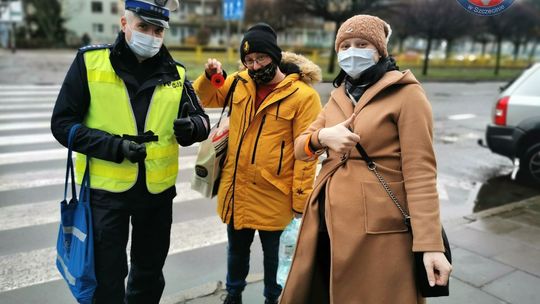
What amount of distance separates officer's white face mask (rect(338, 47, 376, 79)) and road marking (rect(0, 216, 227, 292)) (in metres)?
2.87

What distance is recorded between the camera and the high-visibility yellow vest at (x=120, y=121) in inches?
92.7

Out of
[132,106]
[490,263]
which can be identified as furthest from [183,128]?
[490,263]

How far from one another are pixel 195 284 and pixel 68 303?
94cm

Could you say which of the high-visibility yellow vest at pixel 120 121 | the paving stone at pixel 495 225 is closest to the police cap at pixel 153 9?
the high-visibility yellow vest at pixel 120 121

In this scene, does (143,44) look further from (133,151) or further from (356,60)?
(356,60)

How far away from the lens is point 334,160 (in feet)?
7.06

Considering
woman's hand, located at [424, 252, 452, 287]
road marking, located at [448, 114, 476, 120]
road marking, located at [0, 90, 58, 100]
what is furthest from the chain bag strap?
road marking, located at [0, 90, 58, 100]

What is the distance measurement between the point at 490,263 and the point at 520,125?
3.70m

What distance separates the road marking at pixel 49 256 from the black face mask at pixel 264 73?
2181 mm

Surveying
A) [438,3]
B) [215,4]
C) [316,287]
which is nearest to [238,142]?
[316,287]

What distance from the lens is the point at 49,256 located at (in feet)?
13.8

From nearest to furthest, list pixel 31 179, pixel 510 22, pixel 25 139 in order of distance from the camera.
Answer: pixel 31 179 < pixel 25 139 < pixel 510 22

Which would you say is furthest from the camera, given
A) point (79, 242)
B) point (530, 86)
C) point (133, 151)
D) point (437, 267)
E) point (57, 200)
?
point (530, 86)

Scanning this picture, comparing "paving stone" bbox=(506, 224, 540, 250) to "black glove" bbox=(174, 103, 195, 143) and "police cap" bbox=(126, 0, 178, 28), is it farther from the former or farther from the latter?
"police cap" bbox=(126, 0, 178, 28)
